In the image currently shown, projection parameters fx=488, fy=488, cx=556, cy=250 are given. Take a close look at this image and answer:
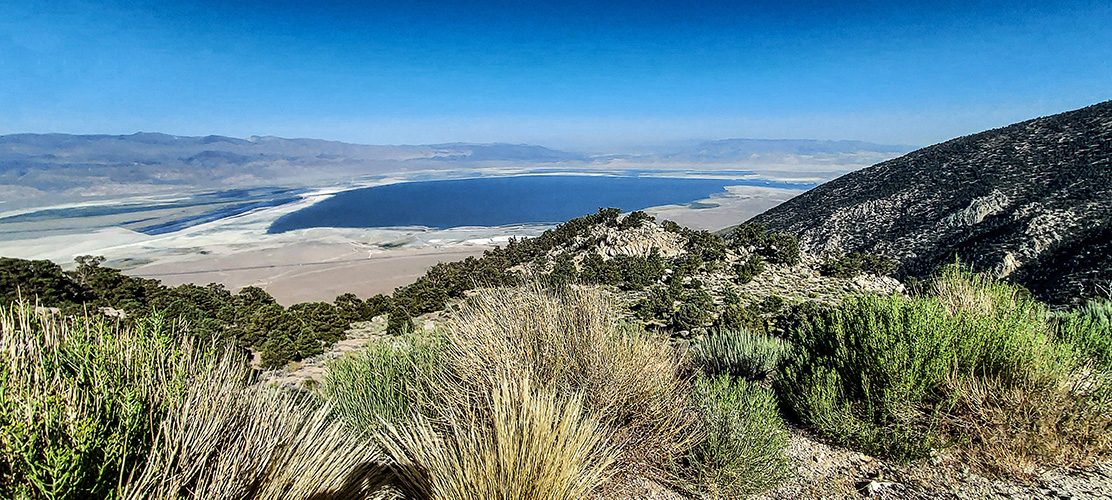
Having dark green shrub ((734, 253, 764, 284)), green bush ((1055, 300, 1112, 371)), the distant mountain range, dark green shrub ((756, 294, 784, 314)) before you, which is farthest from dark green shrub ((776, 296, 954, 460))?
the distant mountain range

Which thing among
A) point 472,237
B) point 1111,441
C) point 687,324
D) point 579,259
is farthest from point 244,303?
point 472,237

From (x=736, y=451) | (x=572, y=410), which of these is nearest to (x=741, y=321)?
(x=736, y=451)

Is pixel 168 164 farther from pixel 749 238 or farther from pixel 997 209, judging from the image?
pixel 997 209

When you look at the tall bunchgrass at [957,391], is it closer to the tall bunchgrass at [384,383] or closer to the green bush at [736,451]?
the green bush at [736,451]

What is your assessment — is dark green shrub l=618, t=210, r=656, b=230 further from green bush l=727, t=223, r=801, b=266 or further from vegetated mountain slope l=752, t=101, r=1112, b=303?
vegetated mountain slope l=752, t=101, r=1112, b=303

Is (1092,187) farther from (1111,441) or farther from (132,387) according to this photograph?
(132,387)
